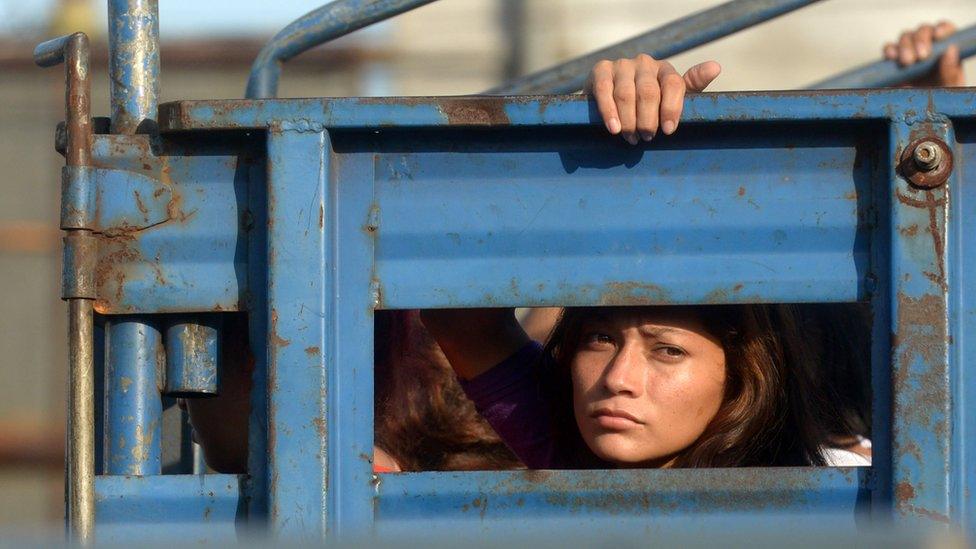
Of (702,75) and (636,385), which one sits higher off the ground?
(702,75)

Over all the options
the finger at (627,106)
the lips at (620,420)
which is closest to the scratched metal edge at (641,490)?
the lips at (620,420)

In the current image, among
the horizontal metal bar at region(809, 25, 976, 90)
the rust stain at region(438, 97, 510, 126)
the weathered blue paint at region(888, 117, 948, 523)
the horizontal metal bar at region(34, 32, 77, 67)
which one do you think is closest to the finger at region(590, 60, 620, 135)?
the rust stain at region(438, 97, 510, 126)

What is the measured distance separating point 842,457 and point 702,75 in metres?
0.83

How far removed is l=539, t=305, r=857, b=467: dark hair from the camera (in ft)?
6.43

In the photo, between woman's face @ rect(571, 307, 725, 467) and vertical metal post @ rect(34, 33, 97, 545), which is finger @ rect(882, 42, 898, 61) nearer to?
woman's face @ rect(571, 307, 725, 467)

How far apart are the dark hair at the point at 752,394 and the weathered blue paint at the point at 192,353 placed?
593 mm

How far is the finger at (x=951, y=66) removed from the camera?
298 cm

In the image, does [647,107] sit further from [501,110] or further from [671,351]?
[671,351]

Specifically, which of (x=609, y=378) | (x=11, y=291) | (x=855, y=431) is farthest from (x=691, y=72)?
(x=11, y=291)

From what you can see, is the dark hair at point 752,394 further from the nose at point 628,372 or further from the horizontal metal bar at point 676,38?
the horizontal metal bar at point 676,38

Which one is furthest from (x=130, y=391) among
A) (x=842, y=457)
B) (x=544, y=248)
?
(x=842, y=457)

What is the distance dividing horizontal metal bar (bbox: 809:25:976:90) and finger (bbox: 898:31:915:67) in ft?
0.04

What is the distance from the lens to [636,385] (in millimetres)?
Answer: 1857

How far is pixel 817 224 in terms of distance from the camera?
5.16 feet
